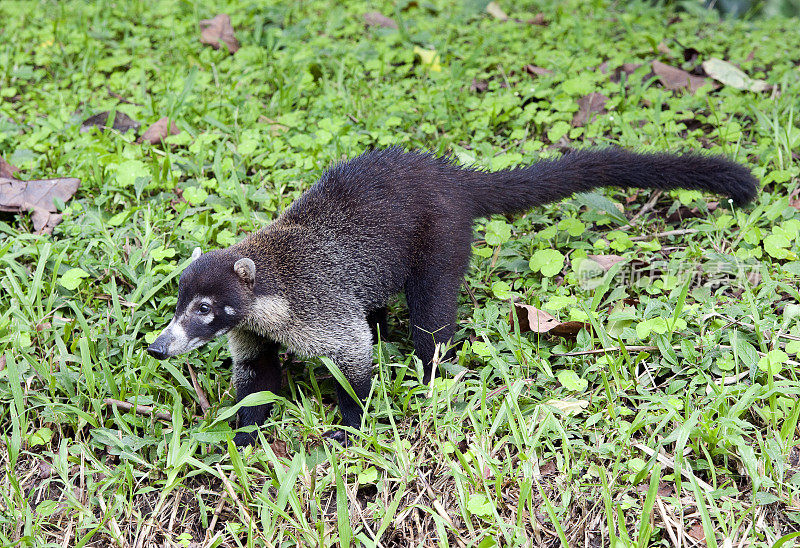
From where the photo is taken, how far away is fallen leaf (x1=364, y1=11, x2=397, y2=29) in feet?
21.9

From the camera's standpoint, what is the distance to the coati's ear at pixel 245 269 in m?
3.32

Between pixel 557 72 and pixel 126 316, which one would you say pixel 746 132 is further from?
pixel 126 316

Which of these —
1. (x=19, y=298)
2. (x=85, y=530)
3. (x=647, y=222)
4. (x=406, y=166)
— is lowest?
(x=85, y=530)

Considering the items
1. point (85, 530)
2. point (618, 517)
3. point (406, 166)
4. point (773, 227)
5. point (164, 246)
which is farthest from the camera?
point (164, 246)

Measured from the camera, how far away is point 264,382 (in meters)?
3.63

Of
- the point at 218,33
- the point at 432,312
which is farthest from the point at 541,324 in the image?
the point at 218,33

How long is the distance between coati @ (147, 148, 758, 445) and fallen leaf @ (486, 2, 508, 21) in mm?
3178

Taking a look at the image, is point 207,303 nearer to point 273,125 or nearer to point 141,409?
point 141,409

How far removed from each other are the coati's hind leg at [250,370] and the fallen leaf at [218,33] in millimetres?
3683

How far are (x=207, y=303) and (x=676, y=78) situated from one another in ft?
13.5

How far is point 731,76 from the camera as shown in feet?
18.3

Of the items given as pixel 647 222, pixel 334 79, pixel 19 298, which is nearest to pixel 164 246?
pixel 19 298

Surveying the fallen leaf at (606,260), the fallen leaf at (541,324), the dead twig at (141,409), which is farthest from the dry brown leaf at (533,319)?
the dead twig at (141,409)

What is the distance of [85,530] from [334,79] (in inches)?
152
